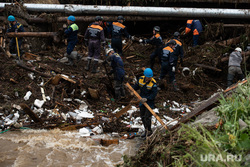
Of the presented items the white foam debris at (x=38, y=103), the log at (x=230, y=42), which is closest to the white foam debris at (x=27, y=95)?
the white foam debris at (x=38, y=103)

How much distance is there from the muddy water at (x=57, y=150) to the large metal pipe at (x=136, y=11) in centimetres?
570

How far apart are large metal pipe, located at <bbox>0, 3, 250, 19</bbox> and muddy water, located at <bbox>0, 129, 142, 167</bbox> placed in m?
5.70

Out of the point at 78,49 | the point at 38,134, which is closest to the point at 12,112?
the point at 38,134

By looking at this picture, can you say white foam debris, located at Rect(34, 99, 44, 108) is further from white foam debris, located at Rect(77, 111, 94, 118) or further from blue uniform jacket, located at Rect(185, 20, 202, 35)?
blue uniform jacket, located at Rect(185, 20, 202, 35)

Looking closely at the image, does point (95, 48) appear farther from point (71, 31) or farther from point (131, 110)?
point (131, 110)

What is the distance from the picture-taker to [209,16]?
11.4m

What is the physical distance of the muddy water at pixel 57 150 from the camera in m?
5.73

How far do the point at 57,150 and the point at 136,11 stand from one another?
6957 mm

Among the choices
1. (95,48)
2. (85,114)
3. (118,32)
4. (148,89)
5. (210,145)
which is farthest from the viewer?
(118,32)

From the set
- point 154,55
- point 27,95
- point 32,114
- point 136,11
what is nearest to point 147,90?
point 32,114

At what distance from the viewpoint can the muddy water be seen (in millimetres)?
5727

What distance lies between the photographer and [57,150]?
20.2 ft

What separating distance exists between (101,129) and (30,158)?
2.05 metres

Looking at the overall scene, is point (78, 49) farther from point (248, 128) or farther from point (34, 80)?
point (248, 128)
